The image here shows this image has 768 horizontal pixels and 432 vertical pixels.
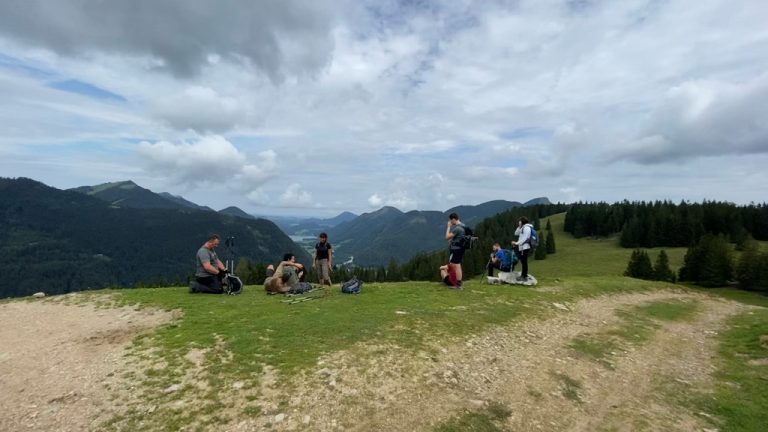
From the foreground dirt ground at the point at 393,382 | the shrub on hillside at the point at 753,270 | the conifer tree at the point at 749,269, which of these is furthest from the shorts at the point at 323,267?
the conifer tree at the point at 749,269

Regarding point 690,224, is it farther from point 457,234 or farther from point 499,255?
point 457,234

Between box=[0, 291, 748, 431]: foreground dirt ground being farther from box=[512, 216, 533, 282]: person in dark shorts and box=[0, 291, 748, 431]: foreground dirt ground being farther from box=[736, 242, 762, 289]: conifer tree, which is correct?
box=[736, 242, 762, 289]: conifer tree

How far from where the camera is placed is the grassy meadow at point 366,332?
30.8ft

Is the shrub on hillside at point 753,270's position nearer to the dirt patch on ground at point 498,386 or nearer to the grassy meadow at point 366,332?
the grassy meadow at point 366,332

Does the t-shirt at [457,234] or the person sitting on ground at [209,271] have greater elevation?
the t-shirt at [457,234]

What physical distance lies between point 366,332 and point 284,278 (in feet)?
29.9

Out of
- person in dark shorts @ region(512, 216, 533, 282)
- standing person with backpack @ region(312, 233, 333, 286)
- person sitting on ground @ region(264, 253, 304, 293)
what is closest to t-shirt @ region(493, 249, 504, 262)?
person in dark shorts @ region(512, 216, 533, 282)

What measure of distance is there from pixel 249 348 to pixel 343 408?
3743 millimetres

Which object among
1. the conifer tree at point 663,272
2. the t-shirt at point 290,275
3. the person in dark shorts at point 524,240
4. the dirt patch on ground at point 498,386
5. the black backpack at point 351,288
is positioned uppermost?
the person in dark shorts at point 524,240

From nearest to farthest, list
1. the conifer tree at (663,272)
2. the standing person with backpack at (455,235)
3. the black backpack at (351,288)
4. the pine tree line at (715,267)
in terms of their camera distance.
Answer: the black backpack at (351,288) → the standing person with backpack at (455,235) → the pine tree line at (715,267) → the conifer tree at (663,272)

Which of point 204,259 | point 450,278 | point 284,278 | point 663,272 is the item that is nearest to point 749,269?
point 663,272

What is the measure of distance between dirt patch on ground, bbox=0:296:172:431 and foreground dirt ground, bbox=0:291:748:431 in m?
0.03

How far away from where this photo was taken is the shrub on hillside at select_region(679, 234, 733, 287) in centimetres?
7795

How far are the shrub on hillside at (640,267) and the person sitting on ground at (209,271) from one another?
8669 centimetres
